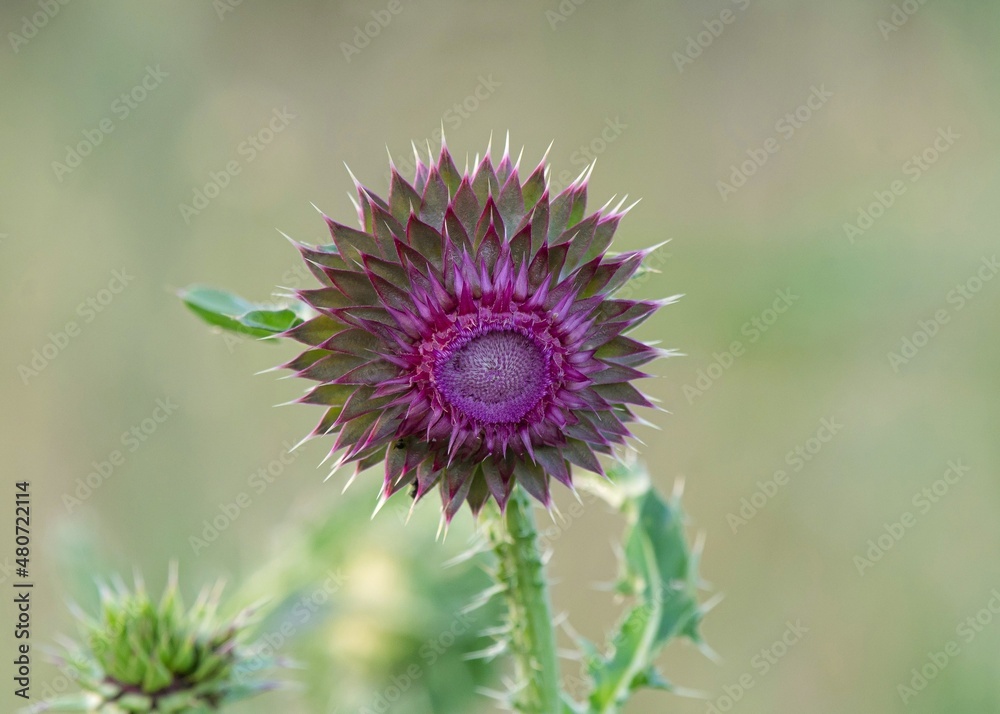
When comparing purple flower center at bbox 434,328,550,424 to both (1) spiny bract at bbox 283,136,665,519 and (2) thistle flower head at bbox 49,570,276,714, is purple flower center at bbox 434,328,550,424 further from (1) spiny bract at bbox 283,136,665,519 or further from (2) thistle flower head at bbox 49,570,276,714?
(2) thistle flower head at bbox 49,570,276,714

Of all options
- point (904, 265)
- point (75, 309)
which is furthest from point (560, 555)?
point (75, 309)

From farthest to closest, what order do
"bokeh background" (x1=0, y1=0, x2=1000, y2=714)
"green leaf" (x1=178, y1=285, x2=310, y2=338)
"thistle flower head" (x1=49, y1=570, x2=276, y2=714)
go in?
"bokeh background" (x1=0, y1=0, x2=1000, y2=714)
"thistle flower head" (x1=49, y1=570, x2=276, y2=714)
"green leaf" (x1=178, y1=285, x2=310, y2=338)

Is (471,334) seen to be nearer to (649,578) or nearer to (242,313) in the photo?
(242,313)

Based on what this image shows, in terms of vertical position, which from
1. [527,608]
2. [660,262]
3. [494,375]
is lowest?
[527,608]

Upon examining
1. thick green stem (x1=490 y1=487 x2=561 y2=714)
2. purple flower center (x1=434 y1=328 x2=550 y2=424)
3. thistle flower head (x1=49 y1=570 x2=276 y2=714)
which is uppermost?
purple flower center (x1=434 y1=328 x2=550 y2=424)

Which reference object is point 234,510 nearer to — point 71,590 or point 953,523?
point 71,590

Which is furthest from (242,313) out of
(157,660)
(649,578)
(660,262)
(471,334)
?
(660,262)

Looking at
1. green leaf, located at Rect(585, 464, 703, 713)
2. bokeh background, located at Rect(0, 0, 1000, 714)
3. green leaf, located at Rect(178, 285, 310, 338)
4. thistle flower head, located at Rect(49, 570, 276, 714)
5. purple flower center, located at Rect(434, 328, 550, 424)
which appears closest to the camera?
purple flower center, located at Rect(434, 328, 550, 424)

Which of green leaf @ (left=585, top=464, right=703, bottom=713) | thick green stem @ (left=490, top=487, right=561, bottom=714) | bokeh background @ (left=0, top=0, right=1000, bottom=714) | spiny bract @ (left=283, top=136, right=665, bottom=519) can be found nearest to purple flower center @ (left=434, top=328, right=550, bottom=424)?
spiny bract @ (left=283, top=136, right=665, bottom=519)
